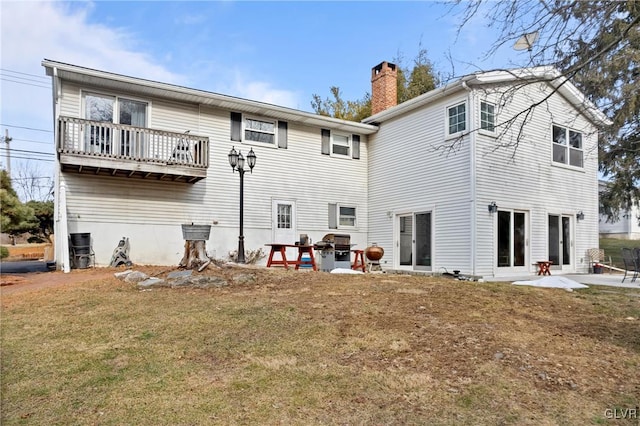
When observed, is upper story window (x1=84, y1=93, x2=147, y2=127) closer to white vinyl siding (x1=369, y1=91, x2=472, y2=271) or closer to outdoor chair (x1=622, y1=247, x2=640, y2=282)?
white vinyl siding (x1=369, y1=91, x2=472, y2=271)

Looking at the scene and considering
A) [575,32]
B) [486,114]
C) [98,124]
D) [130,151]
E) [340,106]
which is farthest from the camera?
[340,106]

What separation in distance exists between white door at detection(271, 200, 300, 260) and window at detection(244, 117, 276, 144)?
209cm

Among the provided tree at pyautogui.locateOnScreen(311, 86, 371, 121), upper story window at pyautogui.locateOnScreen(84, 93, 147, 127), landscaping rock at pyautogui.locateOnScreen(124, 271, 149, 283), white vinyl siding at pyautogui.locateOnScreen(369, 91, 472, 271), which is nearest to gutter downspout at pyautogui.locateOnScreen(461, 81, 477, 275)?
white vinyl siding at pyautogui.locateOnScreen(369, 91, 472, 271)

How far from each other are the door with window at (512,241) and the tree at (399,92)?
1091cm

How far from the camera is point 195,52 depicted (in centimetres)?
1241

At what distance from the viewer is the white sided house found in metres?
10.9

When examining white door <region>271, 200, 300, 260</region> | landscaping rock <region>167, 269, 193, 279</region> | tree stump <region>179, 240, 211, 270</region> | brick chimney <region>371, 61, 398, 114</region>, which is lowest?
landscaping rock <region>167, 269, 193, 279</region>

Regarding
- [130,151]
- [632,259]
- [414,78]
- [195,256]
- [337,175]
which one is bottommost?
[632,259]

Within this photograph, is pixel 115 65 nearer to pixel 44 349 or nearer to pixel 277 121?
pixel 277 121

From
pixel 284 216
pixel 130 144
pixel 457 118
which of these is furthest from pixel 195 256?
pixel 457 118

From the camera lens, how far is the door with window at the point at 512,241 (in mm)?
11820

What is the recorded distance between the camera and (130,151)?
10758mm

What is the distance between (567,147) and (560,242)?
3.25 metres

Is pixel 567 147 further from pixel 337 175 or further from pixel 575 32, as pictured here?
pixel 575 32
